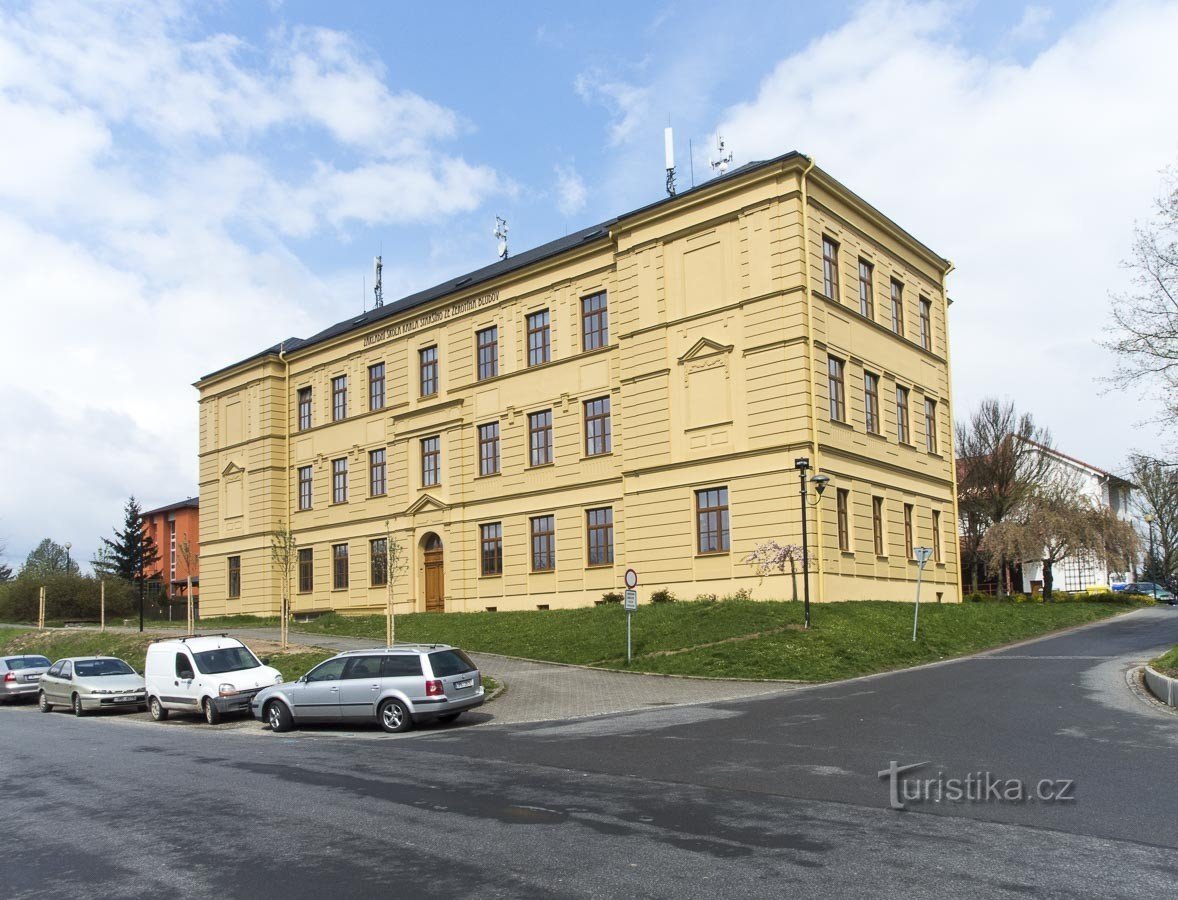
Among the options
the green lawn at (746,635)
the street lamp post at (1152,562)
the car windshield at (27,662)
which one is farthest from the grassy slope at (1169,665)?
the street lamp post at (1152,562)

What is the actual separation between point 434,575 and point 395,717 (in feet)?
79.1

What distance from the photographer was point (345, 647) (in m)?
32.8

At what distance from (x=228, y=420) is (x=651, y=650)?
115ft

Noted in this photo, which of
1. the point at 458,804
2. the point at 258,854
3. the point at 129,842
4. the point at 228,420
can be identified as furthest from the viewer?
the point at 228,420

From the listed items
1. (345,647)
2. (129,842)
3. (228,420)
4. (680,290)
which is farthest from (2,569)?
(129,842)

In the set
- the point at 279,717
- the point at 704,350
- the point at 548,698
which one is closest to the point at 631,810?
the point at 548,698

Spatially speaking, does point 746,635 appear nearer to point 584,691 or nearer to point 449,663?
point 584,691

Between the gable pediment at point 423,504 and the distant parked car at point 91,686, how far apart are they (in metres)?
16.3

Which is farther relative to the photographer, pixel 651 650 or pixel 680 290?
pixel 680 290

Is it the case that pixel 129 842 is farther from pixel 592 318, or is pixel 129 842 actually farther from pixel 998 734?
pixel 592 318

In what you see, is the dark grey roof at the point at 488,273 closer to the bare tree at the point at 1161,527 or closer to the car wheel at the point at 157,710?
the car wheel at the point at 157,710

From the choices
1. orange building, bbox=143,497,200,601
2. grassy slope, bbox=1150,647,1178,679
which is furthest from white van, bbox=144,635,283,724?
orange building, bbox=143,497,200,601

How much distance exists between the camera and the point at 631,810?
984 cm

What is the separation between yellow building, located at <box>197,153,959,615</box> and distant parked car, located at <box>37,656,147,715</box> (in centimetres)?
1528
